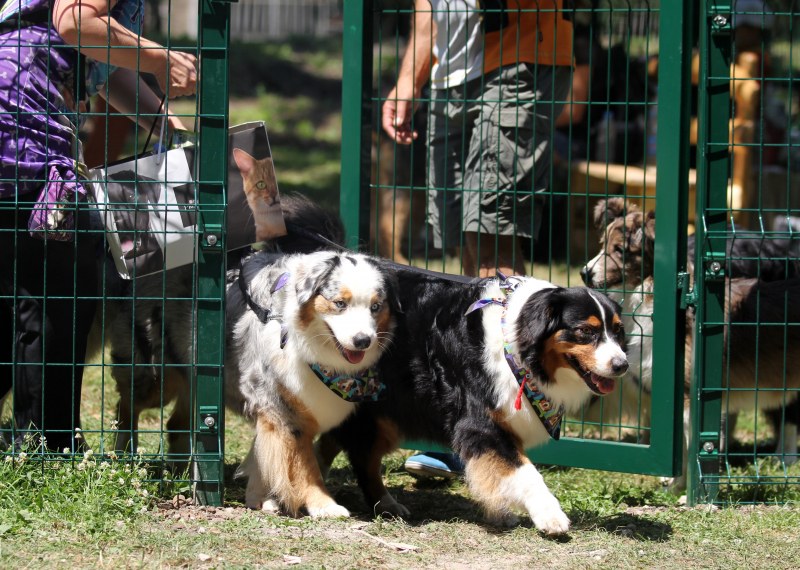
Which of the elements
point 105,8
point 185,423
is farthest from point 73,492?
point 105,8

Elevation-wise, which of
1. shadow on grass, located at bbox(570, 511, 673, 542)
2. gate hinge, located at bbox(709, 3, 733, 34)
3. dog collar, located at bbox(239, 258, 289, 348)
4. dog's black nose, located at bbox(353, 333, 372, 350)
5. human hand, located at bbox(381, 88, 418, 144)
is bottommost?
shadow on grass, located at bbox(570, 511, 673, 542)

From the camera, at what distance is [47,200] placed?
3852 millimetres

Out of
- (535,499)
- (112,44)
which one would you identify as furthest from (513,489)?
(112,44)

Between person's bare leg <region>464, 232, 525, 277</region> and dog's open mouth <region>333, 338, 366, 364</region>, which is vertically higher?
person's bare leg <region>464, 232, 525, 277</region>

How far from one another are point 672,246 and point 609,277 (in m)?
0.61

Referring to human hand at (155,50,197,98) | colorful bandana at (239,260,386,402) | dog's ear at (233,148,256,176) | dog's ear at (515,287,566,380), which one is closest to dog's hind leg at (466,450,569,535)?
dog's ear at (515,287,566,380)

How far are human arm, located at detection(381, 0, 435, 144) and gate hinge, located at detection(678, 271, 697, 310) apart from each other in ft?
4.62

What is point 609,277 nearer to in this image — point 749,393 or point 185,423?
point 749,393

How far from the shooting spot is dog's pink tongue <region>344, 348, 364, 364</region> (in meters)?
3.80

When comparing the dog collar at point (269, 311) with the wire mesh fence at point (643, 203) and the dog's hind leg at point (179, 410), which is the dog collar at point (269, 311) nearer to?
the dog's hind leg at point (179, 410)

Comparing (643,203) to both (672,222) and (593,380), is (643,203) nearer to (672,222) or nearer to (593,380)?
(672,222)

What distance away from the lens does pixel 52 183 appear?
3855 mm

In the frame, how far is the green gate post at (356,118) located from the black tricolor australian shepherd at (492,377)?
24.2 inches

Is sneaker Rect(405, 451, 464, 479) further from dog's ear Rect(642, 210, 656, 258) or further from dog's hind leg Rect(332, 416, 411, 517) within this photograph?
dog's ear Rect(642, 210, 656, 258)
